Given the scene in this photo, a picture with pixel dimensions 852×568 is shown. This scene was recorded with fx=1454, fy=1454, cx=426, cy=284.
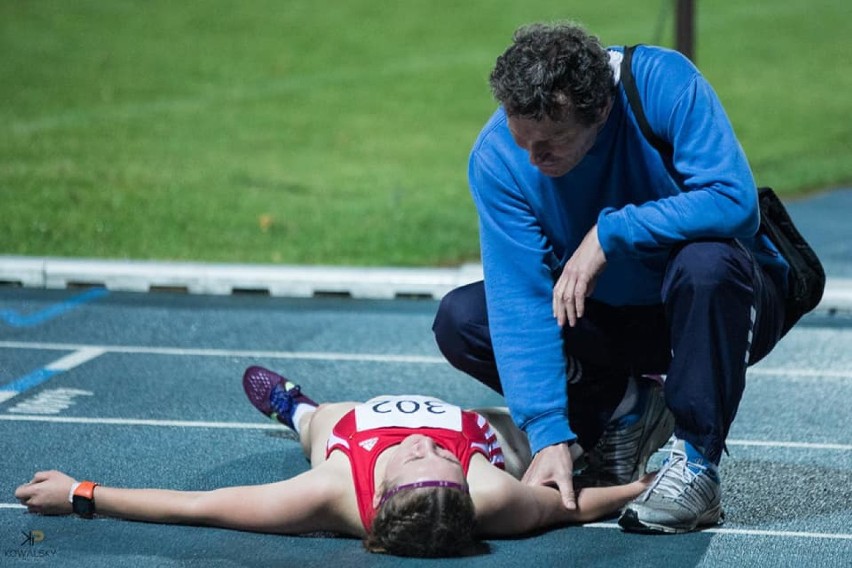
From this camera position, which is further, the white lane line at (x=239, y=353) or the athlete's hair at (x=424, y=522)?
the white lane line at (x=239, y=353)

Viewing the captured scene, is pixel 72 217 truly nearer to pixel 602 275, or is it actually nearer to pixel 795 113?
pixel 602 275

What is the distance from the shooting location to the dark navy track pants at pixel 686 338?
12.7ft

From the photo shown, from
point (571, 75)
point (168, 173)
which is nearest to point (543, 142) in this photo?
point (571, 75)

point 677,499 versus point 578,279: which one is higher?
point 578,279

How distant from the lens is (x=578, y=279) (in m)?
3.93

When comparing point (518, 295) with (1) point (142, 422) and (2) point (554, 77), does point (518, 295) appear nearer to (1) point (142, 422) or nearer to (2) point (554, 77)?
(2) point (554, 77)

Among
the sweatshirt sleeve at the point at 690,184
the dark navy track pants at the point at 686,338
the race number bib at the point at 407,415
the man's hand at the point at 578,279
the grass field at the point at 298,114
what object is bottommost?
the grass field at the point at 298,114

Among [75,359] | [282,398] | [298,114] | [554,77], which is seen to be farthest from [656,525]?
[298,114]

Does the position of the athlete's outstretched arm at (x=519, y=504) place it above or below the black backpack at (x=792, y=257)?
below

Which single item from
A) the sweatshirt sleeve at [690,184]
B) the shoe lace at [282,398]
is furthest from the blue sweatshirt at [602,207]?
the shoe lace at [282,398]

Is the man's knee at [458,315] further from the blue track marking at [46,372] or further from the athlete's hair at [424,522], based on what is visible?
the blue track marking at [46,372]

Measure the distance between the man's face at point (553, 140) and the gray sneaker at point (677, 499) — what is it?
844mm

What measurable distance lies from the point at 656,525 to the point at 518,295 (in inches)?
29.0

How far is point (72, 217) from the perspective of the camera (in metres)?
9.76
